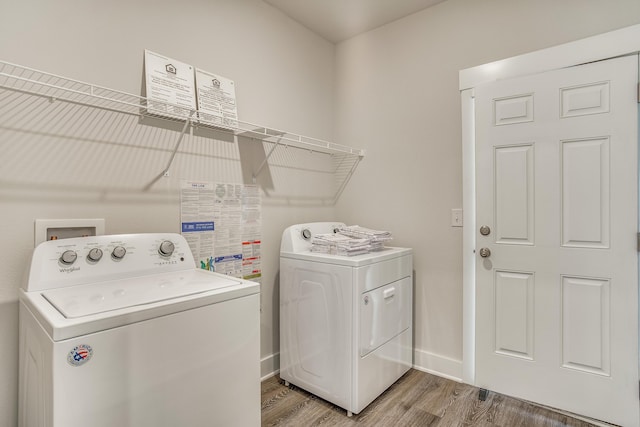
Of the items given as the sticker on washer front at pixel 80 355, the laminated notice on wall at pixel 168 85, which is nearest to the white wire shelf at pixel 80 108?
the laminated notice on wall at pixel 168 85

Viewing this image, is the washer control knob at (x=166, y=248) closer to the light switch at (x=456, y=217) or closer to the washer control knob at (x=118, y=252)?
the washer control knob at (x=118, y=252)

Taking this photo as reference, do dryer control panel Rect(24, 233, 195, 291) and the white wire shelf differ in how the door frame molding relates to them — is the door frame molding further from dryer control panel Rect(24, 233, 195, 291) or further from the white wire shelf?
dryer control panel Rect(24, 233, 195, 291)

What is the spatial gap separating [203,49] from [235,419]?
6.05 ft

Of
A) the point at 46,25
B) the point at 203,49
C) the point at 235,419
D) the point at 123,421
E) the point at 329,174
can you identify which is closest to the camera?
the point at 123,421

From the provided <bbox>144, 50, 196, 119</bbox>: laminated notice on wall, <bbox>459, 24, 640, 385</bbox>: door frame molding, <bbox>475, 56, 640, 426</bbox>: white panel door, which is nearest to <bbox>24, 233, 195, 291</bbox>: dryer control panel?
<bbox>144, 50, 196, 119</bbox>: laminated notice on wall

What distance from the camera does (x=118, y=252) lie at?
142 cm

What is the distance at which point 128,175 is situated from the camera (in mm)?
1622

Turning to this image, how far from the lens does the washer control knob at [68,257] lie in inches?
50.8

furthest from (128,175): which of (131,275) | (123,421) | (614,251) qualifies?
(614,251)

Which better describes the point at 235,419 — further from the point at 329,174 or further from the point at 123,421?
the point at 329,174

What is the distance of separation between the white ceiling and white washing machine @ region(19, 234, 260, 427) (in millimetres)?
1879

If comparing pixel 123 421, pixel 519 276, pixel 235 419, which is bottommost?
pixel 235 419

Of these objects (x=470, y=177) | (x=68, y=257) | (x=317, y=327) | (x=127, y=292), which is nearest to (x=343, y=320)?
(x=317, y=327)

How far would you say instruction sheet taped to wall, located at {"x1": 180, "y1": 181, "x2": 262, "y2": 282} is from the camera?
73.3 inches
